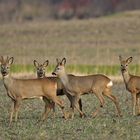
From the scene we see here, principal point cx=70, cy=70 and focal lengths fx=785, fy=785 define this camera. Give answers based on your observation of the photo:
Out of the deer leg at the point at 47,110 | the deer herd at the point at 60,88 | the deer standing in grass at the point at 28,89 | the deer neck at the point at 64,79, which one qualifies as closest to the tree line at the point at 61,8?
the deer herd at the point at 60,88

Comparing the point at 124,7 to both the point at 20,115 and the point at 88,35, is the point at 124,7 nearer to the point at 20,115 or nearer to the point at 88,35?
the point at 88,35

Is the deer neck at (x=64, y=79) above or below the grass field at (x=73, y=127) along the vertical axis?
above

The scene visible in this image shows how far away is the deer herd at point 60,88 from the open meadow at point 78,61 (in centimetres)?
33

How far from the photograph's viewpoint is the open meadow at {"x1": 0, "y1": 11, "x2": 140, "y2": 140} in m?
16.1

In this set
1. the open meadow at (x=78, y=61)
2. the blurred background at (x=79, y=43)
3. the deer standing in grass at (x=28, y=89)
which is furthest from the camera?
the blurred background at (x=79, y=43)

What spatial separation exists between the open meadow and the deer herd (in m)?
0.33

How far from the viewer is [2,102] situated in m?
22.3

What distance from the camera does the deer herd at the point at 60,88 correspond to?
1823cm

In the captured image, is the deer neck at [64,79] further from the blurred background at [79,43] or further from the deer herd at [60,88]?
the blurred background at [79,43]

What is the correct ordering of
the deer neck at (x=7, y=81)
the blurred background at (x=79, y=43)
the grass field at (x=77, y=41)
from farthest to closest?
1. the grass field at (x=77, y=41)
2. the blurred background at (x=79, y=43)
3. the deer neck at (x=7, y=81)

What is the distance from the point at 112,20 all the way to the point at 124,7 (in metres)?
39.7

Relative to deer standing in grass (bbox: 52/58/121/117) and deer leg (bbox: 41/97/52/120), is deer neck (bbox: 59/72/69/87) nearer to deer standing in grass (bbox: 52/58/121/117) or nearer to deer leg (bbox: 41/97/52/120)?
deer standing in grass (bbox: 52/58/121/117)

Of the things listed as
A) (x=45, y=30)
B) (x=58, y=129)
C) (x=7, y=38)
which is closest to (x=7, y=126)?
(x=58, y=129)

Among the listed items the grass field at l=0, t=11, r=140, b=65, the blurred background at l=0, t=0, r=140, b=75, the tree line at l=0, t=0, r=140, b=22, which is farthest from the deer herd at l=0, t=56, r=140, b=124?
the tree line at l=0, t=0, r=140, b=22
